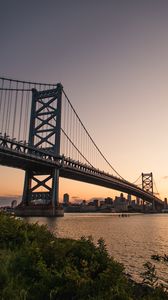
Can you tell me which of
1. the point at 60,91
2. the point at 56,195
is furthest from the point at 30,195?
the point at 60,91

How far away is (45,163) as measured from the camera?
70.8m

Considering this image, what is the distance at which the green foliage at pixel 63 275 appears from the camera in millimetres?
5844

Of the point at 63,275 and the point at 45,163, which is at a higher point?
the point at 45,163

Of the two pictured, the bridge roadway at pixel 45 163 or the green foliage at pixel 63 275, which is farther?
the bridge roadway at pixel 45 163

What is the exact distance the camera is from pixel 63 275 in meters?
6.33

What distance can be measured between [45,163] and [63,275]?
64972 mm

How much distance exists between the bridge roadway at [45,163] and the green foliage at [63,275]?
168 feet

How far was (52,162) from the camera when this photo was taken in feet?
232

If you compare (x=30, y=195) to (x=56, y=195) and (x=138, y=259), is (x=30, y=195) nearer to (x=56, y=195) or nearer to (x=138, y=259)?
(x=56, y=195)

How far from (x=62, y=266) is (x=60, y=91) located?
7749 cm

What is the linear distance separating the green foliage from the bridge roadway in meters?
51.3

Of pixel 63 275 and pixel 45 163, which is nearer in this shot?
pixel 63 275

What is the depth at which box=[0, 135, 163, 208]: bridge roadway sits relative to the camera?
201 ft

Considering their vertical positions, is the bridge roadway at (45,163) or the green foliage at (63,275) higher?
the bridge roadway at (45,163)
